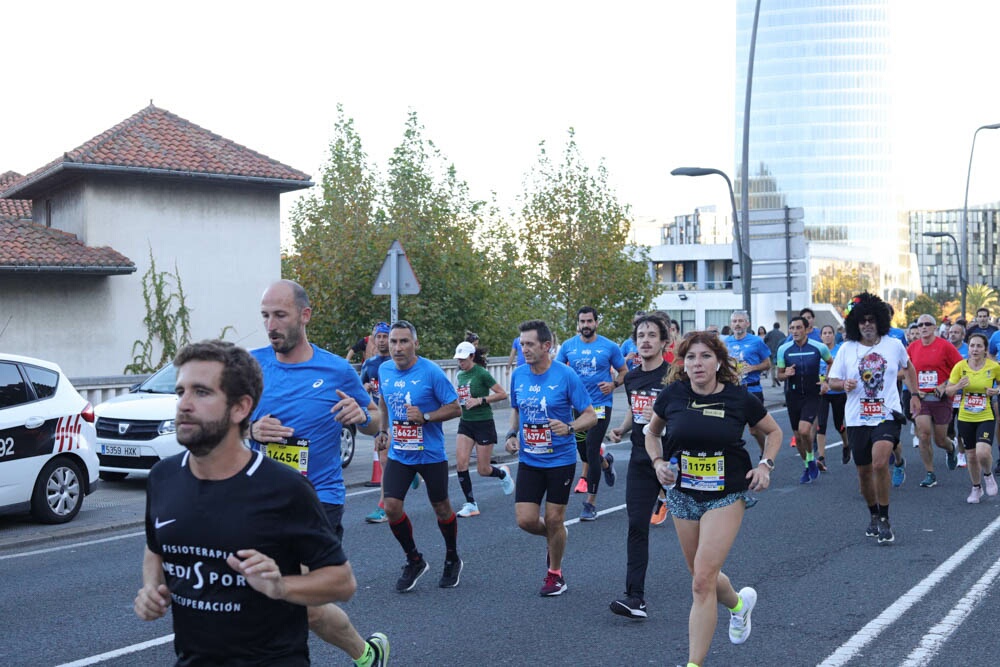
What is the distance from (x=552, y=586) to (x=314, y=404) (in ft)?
9.39

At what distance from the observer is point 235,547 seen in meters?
3.12

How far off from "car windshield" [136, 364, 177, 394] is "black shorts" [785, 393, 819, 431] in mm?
7818

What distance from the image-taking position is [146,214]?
26.2m

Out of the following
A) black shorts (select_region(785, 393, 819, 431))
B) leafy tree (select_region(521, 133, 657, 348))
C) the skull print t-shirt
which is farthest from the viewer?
leafy tree (select_region(521, 133, 657, 348))

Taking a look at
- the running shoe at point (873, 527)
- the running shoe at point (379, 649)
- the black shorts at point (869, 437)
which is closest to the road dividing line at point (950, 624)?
the running shoe at point (873, 527)

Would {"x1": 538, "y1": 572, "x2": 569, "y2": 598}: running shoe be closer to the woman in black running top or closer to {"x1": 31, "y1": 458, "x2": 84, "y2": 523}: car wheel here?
the woman in black running top

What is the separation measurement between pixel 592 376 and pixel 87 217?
56.5 ft

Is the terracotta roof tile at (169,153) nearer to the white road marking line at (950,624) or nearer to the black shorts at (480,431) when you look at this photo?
the black shorts at (480,431)

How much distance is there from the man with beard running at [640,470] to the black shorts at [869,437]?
1917 mm

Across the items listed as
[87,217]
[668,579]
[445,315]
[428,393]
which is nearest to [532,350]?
[428,393]

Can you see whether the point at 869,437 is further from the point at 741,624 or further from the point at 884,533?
the point at 741,624

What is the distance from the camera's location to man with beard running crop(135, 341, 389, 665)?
312cm

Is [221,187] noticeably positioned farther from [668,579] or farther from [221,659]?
[221,659]

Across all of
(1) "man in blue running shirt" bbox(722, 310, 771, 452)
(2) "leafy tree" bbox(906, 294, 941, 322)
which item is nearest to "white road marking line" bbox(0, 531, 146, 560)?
(1) "man in blue running shirt" bbox(722, 310, 771, 452)
